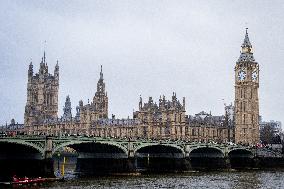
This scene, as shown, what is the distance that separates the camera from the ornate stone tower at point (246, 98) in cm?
18112

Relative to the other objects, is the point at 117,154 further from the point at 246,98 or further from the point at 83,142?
the point at 246,98

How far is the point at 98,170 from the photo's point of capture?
341 ft

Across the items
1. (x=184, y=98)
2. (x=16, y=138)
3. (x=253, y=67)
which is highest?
(x=253, y=67)

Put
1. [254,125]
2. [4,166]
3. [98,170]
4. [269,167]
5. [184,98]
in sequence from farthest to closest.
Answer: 1. [254,125]
2. [184,98]
3. [269,167]
4. [98,170]
5. [4,166]

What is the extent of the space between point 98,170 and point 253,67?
100047 mm

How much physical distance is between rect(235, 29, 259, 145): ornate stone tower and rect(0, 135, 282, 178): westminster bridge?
4240 centimetres

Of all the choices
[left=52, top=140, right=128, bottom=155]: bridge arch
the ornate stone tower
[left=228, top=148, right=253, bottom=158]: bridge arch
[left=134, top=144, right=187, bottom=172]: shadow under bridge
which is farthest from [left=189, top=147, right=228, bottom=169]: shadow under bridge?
the ornate stone tower

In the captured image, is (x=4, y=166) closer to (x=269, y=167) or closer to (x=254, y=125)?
(x=269, y=167)

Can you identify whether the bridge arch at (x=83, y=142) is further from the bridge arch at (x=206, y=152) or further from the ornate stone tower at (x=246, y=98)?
the ornate stone tower at (x=246, y=98)

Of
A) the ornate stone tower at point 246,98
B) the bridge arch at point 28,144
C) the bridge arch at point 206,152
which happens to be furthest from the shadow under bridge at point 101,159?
the ornate stone tower at point 246,98

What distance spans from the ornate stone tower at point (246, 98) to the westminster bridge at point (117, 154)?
42.4 metres

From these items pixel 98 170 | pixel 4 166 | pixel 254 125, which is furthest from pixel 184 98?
pixel 4 166

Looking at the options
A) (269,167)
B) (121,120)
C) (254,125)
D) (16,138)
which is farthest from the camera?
(121,120)

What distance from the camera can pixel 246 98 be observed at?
598ft
